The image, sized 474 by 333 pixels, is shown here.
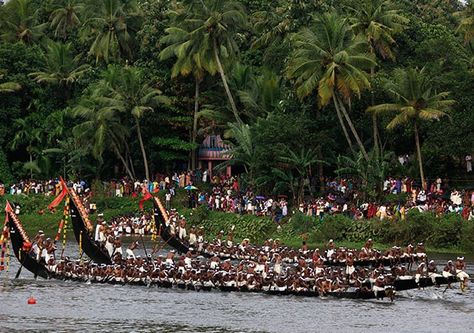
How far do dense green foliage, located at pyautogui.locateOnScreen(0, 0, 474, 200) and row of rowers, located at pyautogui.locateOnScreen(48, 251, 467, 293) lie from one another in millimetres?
14648

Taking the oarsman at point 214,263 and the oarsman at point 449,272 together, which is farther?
the oarsman at point 214,263

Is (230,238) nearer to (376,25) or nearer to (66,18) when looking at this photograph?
(376,25)

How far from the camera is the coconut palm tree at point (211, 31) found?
222 ft

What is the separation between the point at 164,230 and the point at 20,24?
3427 cm

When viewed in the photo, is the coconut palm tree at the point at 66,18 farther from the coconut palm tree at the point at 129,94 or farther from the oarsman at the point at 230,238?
the oarsman at the point at 230,238

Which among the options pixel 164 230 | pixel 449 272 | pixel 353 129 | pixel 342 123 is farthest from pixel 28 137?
pixel 449 272

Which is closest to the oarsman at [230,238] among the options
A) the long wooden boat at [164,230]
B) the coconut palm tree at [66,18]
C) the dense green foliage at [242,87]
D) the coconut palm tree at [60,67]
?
the long wooden boat at [164,230]

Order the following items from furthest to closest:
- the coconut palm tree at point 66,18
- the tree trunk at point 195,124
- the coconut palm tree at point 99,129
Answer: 1. the coconut palm tree at point 66,18
2. the tree trunk at point 195,124
3. the coconut palm tree at point 99,129

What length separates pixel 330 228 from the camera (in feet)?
189

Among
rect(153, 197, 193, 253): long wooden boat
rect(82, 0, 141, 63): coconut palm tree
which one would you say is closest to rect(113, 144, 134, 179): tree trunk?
rect(82, 0, 141, 63): coconut palm tree

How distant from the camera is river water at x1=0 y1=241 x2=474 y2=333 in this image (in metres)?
37.7

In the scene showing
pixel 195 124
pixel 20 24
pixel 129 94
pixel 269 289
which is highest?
pixel 20 24

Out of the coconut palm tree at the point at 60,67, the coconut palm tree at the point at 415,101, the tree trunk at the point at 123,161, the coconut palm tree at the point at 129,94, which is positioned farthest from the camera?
the coconut palm tree at the point at 60,67

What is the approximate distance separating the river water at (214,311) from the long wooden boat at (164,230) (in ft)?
29.9
